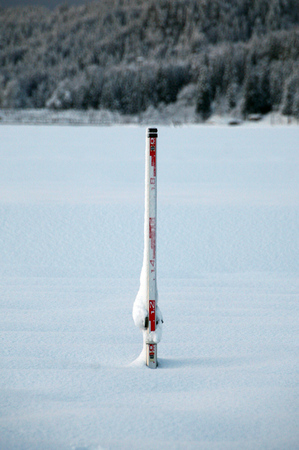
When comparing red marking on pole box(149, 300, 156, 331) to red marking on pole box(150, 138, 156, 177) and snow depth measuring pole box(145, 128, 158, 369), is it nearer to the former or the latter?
snow depth measuring pole box(145, 128, 158, 369)

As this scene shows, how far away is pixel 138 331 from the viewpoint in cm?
334

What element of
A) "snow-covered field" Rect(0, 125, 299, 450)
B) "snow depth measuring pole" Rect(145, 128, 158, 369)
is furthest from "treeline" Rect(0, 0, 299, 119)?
"snow depth measuring pole" Rect(145, 128, 158, 369)

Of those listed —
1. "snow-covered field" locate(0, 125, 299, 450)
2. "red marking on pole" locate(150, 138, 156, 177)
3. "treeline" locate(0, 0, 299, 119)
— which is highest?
"treeline" locate(0, 0, 299, 119)

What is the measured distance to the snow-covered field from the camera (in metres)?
2.21

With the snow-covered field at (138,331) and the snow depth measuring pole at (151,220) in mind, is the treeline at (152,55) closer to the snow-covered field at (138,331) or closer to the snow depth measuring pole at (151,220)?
the snow-covered field at (138,331)

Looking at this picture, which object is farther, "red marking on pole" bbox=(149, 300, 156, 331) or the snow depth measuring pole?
"red marking on pole" bbox=(149, 300, 156, 331)

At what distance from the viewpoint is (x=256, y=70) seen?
9194 centimetres

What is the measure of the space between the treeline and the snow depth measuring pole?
78.9 meters

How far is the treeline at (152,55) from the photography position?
91188 millimetres

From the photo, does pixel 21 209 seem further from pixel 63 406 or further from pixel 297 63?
pixel 297 63

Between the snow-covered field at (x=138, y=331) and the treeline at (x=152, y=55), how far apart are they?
2936 inches

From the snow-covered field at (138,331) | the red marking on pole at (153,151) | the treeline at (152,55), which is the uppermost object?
the treeline at (152,55)

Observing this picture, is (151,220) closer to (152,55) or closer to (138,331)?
(138,331)

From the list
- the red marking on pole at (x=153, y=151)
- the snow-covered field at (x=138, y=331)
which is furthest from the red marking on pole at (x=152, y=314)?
the red marking on pole at (x=153, y=151)
